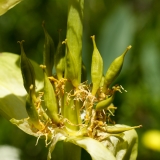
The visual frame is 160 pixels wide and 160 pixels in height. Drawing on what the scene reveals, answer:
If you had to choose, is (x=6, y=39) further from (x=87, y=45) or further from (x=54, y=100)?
(x=54, y=100)

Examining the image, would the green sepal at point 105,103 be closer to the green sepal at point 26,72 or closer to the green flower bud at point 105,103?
the green flower bud at point 105,103

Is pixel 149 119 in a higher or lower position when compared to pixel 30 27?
lower

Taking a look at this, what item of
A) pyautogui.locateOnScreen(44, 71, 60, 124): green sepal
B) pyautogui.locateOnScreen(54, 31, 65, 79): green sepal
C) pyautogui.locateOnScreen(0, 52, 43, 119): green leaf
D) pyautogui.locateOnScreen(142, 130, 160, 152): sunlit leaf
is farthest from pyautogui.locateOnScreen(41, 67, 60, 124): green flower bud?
pyautogui.locateOnScreen(142, 130, 160, 152): sunlit leaf

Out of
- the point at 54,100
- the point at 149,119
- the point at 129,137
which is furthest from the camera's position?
the point at 149,119

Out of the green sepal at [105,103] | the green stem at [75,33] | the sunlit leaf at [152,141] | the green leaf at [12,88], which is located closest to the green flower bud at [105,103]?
the green sepal at [105,103]

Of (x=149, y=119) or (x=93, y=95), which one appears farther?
(x=149, y=119)

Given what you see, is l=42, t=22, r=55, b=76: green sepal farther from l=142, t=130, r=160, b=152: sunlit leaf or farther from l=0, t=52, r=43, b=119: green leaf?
l=142, t=130, r=160, b=152: sunlit leaf

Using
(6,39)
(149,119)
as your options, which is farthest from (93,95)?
(6,39)
